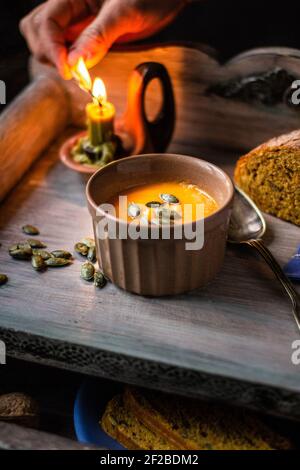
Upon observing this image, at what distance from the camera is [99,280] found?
947mm

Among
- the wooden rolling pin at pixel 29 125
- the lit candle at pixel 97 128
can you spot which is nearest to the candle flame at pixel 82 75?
the lit candle at pixel 97 128

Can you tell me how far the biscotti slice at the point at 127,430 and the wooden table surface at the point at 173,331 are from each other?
0.09 meters

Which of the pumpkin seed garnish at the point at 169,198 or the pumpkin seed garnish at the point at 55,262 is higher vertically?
the pumpkin seed garnish at the point at 169,198

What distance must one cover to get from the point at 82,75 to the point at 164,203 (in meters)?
0.38

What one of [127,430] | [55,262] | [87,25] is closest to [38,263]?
[55,262]

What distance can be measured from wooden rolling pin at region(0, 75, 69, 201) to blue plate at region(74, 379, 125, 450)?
405mm

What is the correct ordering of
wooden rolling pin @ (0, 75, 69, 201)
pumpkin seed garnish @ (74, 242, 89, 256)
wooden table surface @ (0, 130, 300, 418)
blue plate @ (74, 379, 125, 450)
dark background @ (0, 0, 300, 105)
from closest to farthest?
wooden table surface @ (0, 130, 300, 418)
blue plate @ (74, 379, 125, 450)
pumpkin seed garnish @ (74, 242, 89, 256)
wooden rolling pin @ (0, 75, 69, 201)
dark background @ (0, 0, 300, 105)

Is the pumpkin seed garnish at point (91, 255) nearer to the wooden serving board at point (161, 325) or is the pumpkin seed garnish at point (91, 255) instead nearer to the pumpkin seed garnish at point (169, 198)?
the wooden serving board at point (161, 325)

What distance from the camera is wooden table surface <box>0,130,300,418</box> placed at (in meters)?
0.80

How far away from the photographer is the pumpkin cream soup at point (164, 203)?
90 cm

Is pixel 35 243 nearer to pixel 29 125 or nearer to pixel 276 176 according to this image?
pixel 29 125

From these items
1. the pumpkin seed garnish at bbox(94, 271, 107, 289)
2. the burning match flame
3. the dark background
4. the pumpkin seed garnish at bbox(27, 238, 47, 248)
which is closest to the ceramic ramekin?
the pumpkin seed garnish at bbox(94, 271, 107, 289)

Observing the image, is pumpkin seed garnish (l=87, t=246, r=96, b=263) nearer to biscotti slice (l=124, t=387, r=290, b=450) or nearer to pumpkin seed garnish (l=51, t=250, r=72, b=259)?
pumpkin seed garnish (l=51, t=250, r=72, b=259)
